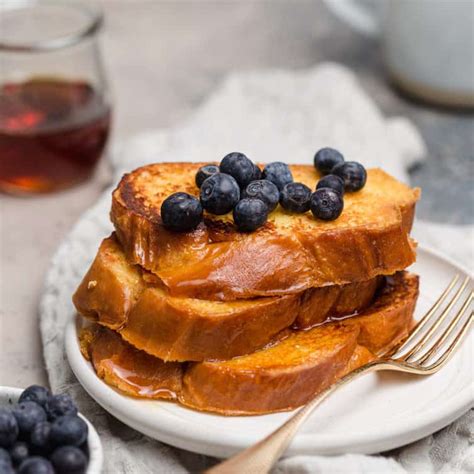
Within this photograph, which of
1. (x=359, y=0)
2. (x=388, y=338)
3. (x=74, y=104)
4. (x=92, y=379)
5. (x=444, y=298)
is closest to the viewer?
(x=92, y=379)

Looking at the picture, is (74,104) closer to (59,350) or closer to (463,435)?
(59,350)

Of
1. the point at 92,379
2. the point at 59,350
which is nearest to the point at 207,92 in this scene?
the point at 59,350

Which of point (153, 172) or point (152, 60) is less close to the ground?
point (153, 172)

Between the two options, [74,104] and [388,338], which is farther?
[74,104]

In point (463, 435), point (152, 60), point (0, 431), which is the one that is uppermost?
point (0, 431)

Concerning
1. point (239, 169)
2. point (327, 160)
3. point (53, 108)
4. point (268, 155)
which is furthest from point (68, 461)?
point (268, 155)

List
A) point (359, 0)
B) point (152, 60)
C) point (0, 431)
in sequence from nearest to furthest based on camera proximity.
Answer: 1. point (0, 431)
2. point (359, 0)
3. point (152, 60)
